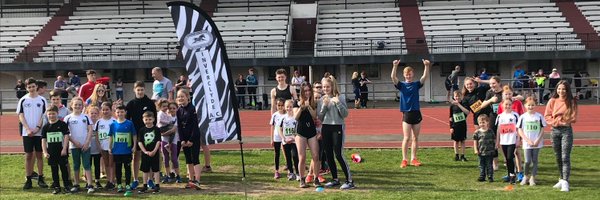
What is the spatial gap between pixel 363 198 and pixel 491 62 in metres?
24.0

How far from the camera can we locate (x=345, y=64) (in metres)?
29.9

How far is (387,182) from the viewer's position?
31.4 feet

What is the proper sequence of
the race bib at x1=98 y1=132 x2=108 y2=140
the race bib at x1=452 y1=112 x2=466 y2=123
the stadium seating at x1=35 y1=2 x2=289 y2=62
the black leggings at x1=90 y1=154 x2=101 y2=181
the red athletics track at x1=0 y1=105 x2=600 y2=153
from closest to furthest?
the race bib at x1=98 y1=132 x2=108 y2=140 < the black leggings at x1=90 y1=154 x2=101 y2=181 < the race bib at x1=452 y1=112 x2=466 y2=123 < the red athletics track at x1=0 y1=105 x2=600 y2=153 < the stadium seating at x1=35 y1=2 x2=289 y2=62

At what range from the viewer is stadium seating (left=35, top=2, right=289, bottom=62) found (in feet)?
103

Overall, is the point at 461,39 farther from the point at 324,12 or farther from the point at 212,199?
the point at 212,199

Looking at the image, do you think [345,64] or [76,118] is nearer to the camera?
[76,118]

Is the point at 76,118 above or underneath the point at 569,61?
underneath

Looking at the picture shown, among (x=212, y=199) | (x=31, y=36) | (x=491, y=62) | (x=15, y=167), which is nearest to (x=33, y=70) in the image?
(x=31, y=36)

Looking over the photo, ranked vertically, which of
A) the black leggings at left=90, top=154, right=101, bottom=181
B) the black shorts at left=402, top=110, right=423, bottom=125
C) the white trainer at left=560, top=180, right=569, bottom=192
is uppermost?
the black shorts at left=402, top=110, right=423, bottom=125

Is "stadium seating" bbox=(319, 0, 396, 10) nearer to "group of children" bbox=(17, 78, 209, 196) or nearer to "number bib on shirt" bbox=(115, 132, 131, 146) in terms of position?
"group of children" bbox=(17, 78, 209, 196)

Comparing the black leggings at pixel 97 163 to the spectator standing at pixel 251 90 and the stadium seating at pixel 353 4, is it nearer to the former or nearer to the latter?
the spectator standing at pixel 251 90

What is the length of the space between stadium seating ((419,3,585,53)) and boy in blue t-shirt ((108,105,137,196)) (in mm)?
23408

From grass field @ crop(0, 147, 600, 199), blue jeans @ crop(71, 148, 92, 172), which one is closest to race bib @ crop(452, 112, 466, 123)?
grass field @ crop(0, 147, 600, 199)

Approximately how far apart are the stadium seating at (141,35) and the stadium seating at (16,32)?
63.4 inches
